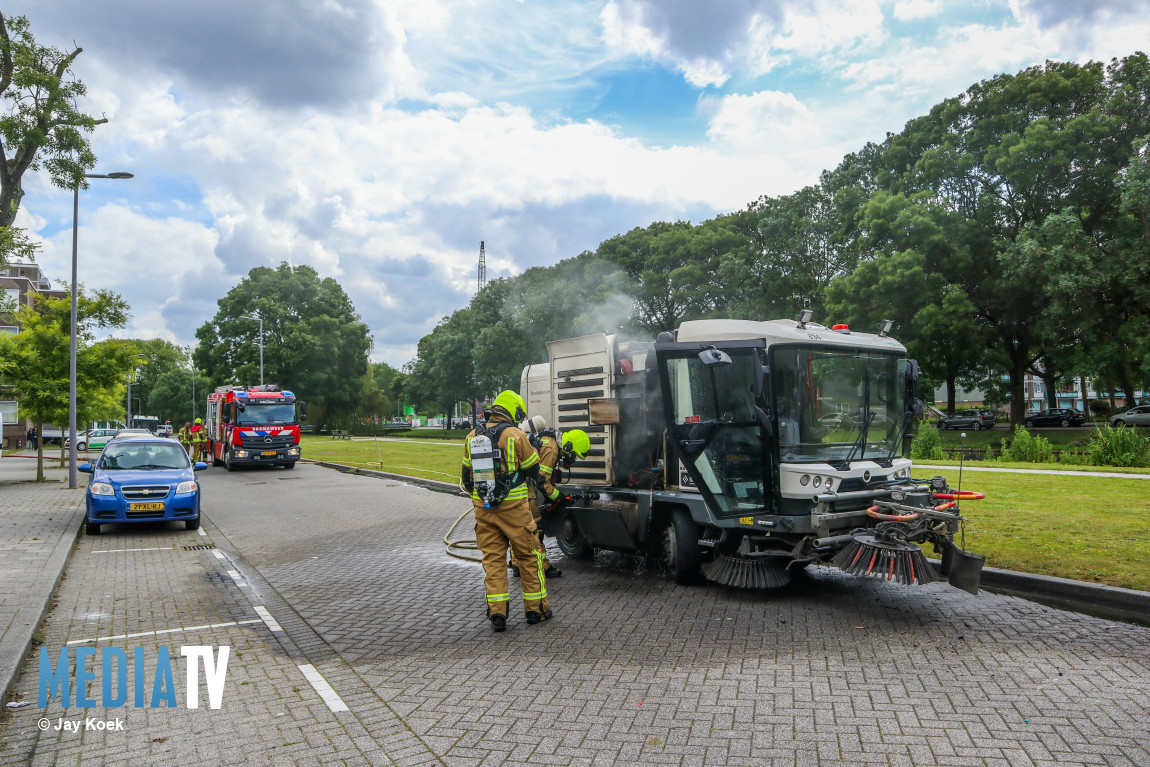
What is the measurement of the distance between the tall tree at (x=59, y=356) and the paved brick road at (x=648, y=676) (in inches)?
474

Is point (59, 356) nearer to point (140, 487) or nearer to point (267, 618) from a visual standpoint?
point (140, 487)

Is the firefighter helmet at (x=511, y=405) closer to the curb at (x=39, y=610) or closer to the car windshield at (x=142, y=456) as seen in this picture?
the curb at (x=39, y=610)

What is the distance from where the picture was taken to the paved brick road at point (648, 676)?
395 cm

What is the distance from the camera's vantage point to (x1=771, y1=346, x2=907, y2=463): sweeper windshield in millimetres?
7184

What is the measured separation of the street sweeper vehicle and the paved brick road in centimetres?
47

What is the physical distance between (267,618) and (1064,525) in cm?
955

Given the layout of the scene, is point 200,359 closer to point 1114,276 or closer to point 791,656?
point 1114,276

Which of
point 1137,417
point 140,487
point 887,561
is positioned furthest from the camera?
point 1137,417

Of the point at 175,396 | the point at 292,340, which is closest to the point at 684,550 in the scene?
the point at 292,340

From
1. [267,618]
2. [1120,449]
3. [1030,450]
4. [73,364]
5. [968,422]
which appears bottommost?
[267,618]

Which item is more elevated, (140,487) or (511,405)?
(511,405)

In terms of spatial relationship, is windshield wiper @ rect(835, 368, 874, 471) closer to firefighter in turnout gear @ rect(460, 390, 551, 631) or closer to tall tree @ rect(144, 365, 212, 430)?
firefighter in turnout gear @ rect(460, 390, 551, 631)

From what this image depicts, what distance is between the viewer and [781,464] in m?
7.16

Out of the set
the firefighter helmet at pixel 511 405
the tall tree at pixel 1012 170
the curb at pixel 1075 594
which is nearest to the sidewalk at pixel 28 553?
the firefighter helmet at pixel 511 405
